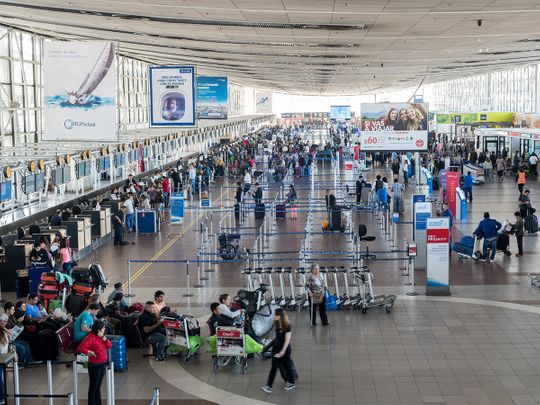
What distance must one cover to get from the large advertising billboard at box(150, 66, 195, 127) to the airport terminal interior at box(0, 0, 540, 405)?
0.04 meters

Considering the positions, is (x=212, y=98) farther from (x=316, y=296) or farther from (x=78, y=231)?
(x=316, y=296)

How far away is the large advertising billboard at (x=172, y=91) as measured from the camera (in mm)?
25109

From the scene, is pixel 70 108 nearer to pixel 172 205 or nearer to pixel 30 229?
pixel 30 229

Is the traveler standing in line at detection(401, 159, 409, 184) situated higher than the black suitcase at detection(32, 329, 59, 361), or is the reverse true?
the traveler standing in line at detection(401, 159, 409, 184)

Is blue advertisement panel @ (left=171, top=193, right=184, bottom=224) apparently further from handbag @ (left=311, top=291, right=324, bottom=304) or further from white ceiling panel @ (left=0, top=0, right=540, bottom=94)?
handbag @ (left=311, top=291, right=324, bottom=304)

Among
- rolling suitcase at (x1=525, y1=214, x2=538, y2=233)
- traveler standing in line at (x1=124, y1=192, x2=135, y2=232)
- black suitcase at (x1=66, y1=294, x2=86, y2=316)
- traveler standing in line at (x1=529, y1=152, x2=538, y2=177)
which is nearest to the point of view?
black suitcase at (x1=66, y1=294, x2=86, y2=316)

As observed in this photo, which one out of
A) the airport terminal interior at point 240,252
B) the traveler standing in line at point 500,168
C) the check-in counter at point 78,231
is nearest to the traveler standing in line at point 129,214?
the airport terminal interior at point 240,252

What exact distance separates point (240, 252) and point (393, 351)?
837 cm

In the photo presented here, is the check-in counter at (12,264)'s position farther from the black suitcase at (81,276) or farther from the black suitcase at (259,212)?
the black suitcase at (259,212)

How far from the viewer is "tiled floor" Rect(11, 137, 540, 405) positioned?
1098cm

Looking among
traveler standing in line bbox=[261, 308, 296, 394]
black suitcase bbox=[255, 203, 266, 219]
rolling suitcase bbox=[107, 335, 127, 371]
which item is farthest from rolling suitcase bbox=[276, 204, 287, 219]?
traveler standing in line bbox=[261, 308, 296, 394]

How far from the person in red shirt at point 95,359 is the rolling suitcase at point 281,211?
56.7 feet

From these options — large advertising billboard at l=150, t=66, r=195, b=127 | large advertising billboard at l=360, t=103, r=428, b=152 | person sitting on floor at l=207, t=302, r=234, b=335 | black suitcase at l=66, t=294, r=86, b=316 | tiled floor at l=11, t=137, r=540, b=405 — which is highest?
large advertising billboard at l=150, t=66, r=195, b=127

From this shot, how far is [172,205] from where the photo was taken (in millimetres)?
28141
